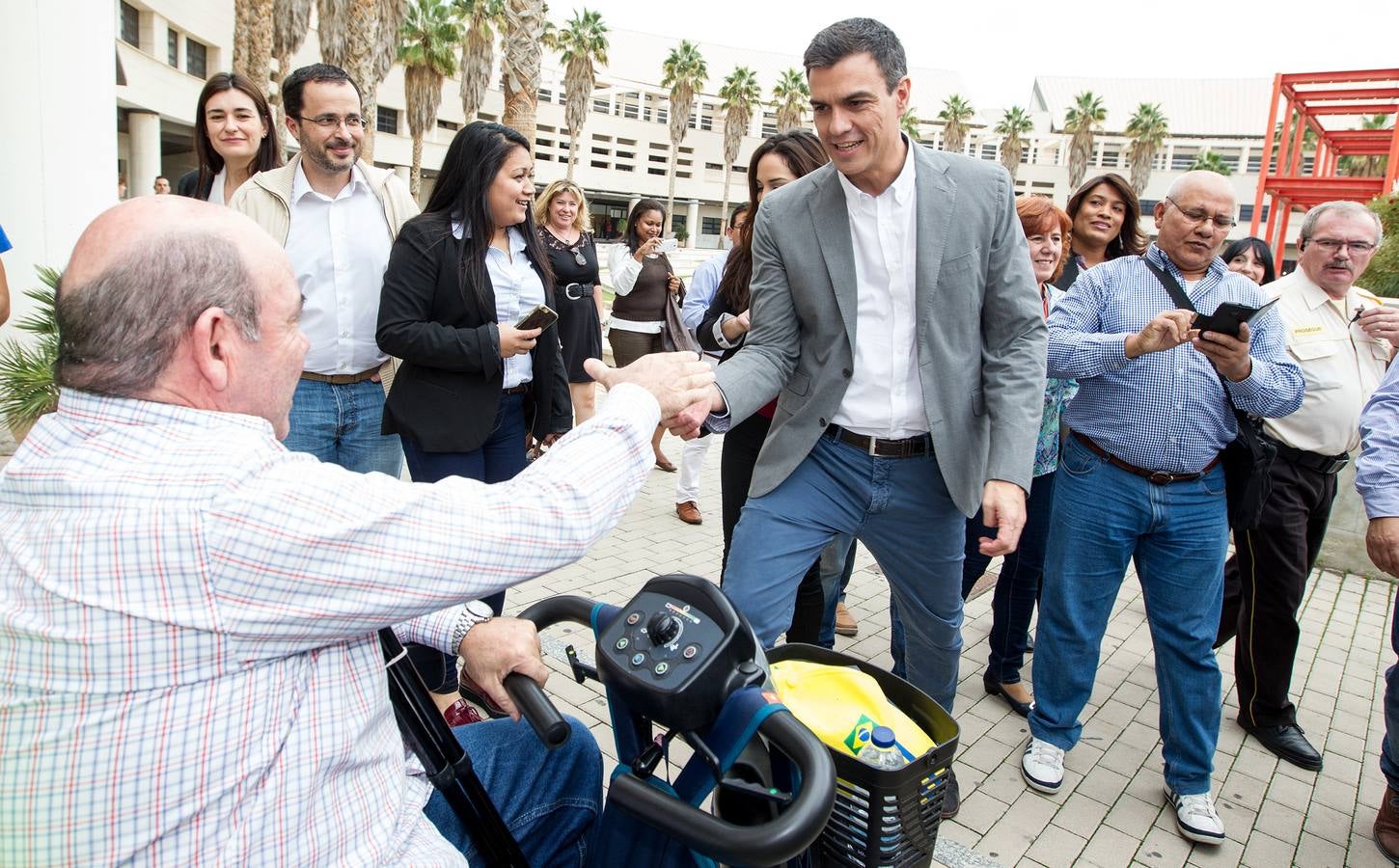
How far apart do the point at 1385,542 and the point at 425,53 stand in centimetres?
3515

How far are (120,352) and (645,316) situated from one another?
6226mm

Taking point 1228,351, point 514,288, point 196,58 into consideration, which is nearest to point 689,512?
point 514,288

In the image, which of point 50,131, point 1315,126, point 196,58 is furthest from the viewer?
point 196,58

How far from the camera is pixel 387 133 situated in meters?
44.5

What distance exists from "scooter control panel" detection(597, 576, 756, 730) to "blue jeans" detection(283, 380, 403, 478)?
2.17 m

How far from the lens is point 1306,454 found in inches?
150

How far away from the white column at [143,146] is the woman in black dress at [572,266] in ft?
78.7

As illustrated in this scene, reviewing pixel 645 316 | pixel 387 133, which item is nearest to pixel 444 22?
pixel 387 133

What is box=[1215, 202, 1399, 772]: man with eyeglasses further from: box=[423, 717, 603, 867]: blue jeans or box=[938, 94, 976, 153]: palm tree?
box=[938, 94, 976, 153]: palm tree

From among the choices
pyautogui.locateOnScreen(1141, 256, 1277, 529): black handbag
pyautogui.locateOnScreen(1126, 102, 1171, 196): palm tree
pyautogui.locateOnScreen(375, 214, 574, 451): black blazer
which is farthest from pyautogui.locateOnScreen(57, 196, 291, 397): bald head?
pyautogui.locateOnScreen(1126, 102, 1171, 196): palm tree

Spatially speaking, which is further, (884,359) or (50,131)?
(50,131)

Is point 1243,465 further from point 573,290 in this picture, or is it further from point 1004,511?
point 573,290

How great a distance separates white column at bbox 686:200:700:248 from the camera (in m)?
66.1

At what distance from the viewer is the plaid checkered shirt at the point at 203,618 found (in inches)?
46.6
